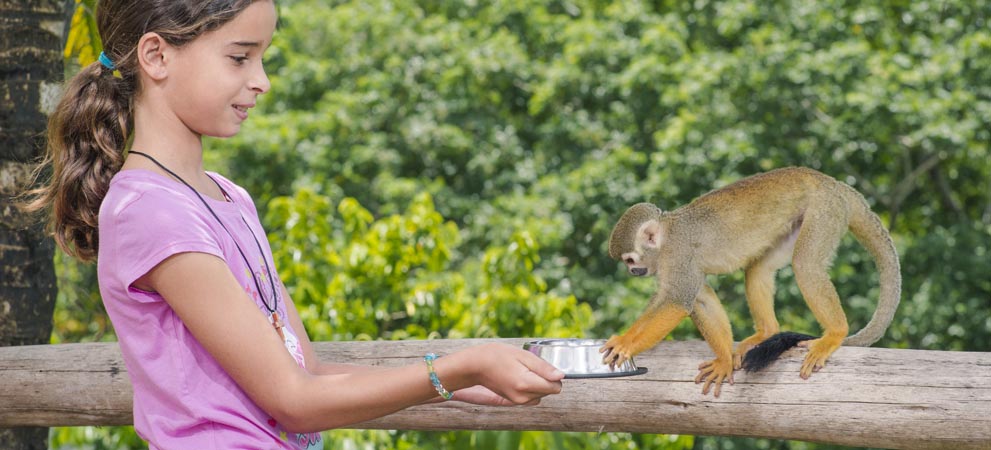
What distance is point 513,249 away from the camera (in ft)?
13.8

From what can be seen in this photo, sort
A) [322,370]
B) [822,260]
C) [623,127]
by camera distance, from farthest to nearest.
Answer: [623,127] < [822,260] < [322,370]

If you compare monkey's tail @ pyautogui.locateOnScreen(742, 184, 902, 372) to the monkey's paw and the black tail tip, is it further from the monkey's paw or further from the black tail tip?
the monkey's paw

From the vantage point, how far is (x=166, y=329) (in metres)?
1.23

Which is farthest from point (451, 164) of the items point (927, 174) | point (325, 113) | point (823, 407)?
point (823, 407)

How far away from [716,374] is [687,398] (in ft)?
0.25

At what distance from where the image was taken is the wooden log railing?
1843 mm

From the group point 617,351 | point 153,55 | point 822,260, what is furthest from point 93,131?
point 822,260

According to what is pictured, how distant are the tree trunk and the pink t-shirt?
136 centimetres

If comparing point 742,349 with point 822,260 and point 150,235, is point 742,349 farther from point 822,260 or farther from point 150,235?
point 150,235

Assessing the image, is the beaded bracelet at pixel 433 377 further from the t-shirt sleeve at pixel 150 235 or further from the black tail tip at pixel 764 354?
the black tail tip at pixel 764 354

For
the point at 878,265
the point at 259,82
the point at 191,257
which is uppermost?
the point at 259,82

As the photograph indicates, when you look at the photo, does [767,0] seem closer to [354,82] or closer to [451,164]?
[451,164]

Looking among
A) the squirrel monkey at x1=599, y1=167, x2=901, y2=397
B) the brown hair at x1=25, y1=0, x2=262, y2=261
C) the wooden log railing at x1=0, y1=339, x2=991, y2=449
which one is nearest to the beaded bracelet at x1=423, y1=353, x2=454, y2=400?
the brown hair at x1=25, y1=0, x2=262, y2=261

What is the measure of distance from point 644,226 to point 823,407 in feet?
2.29
